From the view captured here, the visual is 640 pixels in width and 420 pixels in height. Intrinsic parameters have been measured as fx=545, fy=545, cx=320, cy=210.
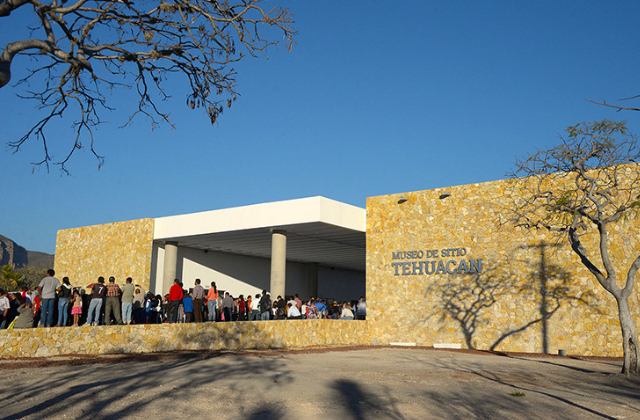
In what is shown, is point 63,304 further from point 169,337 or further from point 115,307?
point 169,337

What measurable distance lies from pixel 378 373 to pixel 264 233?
13702 millimetres

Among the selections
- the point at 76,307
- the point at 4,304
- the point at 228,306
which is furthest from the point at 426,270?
the point at 4,304

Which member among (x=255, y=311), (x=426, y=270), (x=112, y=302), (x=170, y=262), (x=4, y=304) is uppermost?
(x=170, y=262)

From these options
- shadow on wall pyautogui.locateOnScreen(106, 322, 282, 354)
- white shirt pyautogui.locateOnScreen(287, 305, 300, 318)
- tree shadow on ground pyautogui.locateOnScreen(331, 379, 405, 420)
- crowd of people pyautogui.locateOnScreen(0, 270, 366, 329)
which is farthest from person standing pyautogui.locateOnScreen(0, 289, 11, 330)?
→ tree shadow on ground pyautogui.locateOnScreen(331, 379, 405, 420)

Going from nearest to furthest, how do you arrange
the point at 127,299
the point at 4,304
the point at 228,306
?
the point at 4,304, the point at 127,299, the point at 228,306

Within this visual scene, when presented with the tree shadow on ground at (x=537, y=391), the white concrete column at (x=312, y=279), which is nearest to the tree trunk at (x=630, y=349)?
the tree shadow on ground at (x=537, y=391)

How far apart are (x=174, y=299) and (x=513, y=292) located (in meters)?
10.8

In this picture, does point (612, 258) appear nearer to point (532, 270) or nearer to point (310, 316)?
point (532, 270)

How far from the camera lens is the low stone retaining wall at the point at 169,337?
39.9 ft

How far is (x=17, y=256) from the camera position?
99500mm

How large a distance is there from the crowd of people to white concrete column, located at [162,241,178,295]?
2880 mm

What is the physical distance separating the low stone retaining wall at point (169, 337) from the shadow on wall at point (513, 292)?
401 centimetres

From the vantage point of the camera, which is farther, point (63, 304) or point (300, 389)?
point (63, 304)

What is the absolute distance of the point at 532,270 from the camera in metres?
17.2
